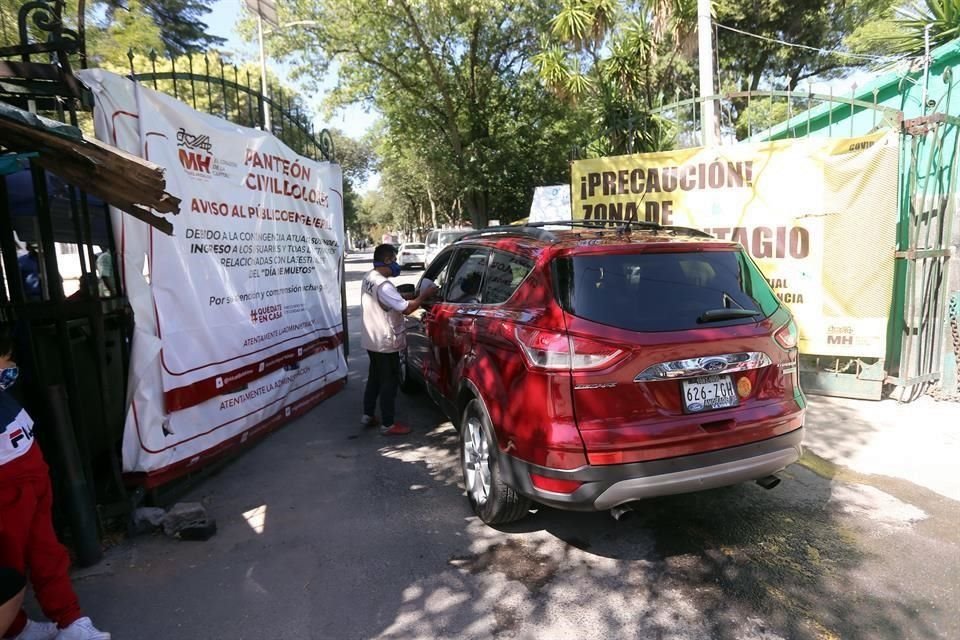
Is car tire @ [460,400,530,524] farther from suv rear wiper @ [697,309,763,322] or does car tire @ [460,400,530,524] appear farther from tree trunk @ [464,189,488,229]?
tree trunk @ [464,189,488,229]

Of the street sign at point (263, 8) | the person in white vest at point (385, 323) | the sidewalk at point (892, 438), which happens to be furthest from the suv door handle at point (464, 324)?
the street sign at point (263, 8)

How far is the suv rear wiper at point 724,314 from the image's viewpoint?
312 cm

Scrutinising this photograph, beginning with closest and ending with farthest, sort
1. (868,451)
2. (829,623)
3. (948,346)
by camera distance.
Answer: (829,623) → (868,451) → (948,346)

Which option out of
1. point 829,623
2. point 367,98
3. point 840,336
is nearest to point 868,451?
point 840,336

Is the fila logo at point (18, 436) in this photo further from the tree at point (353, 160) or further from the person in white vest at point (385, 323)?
the tree at point (353, 160)

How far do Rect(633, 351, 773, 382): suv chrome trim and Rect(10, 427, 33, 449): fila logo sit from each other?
2818 mm

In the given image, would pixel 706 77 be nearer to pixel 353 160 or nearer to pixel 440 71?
pixel 440 71

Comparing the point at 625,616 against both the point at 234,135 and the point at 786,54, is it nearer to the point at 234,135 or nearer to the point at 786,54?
the point at 234,135

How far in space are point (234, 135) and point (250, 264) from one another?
3.59 feet

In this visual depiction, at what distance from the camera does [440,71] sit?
19.3 meters

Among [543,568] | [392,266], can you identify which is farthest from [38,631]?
[392,266]

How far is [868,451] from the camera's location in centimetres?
467

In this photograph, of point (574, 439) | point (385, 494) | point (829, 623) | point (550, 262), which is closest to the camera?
point (829, 623)

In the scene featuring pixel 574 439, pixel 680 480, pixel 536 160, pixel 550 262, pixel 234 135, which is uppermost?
pixel 536 160
